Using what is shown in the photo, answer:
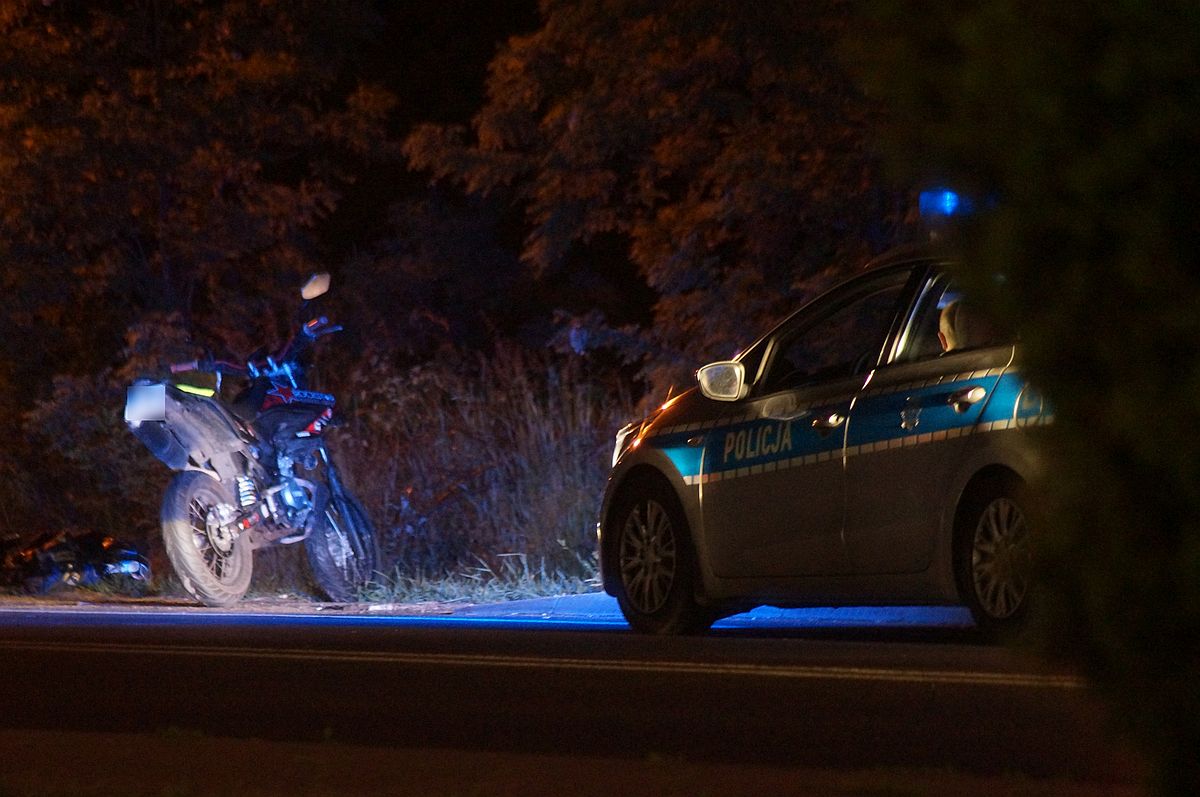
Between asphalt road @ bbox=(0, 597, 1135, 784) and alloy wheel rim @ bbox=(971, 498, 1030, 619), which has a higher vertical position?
alloy wheel rim @ bbox=(971, 498, 1030, 619)

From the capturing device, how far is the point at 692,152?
684 inches

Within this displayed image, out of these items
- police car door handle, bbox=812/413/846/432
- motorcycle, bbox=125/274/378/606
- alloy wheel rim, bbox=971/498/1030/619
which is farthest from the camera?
motorcycle, bbox=125/274/378/606

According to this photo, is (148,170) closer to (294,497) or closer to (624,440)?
(294,497)

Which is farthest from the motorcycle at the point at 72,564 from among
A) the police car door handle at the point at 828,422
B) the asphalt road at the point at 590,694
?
the police car door handle at the point at 828,422

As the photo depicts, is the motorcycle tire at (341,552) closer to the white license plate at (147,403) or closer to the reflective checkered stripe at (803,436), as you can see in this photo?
the white license plate at (147,403)

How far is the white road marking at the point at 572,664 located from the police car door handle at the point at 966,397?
1.08 meters

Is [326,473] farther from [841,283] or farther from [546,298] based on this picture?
[546,298]

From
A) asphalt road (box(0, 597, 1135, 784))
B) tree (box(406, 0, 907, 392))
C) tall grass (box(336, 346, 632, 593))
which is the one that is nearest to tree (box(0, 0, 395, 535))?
tall grass (box(336, 346, 632, 593))

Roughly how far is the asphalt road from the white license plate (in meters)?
3.35

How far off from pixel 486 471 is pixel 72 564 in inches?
129

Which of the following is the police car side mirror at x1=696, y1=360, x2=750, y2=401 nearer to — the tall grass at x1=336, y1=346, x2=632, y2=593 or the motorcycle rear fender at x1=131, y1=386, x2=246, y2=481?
the tall grass at x1=336, y1=346, x2=632, y2=593

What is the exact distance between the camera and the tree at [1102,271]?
9.82 ft

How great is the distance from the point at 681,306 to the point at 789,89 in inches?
86.5

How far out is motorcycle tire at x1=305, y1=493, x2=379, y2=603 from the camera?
1439 centimetres
